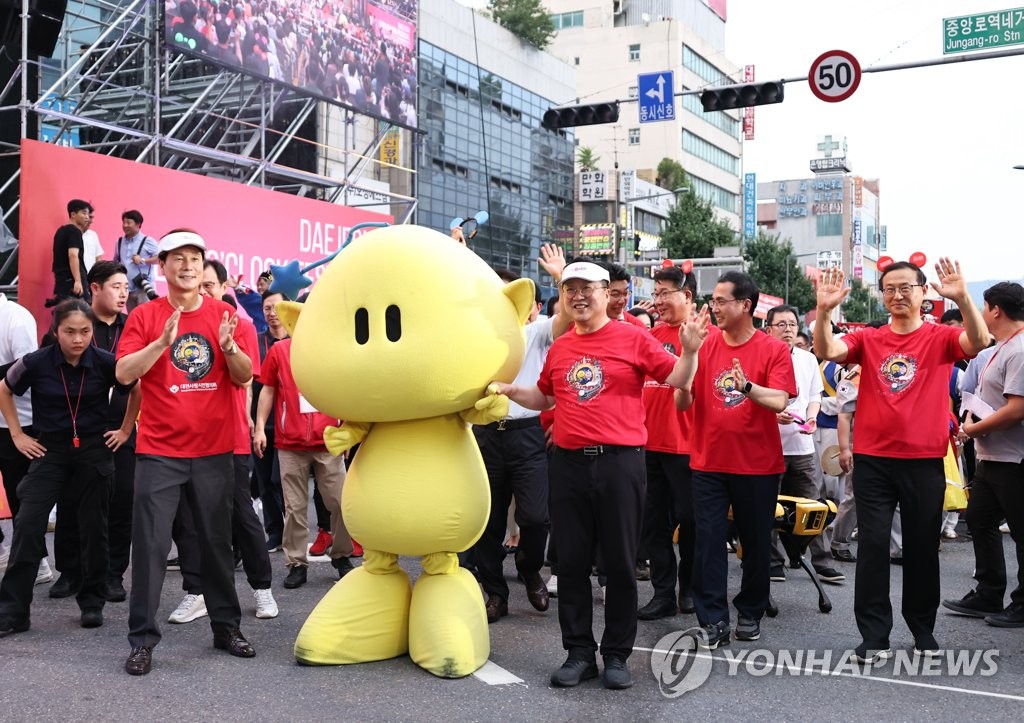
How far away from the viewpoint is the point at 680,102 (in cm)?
6744

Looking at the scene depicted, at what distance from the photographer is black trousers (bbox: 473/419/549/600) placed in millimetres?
6156

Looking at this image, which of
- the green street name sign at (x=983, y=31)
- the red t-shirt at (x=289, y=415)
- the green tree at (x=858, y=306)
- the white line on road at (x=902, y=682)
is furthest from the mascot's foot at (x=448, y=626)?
the green tree at (x=858, y=306)

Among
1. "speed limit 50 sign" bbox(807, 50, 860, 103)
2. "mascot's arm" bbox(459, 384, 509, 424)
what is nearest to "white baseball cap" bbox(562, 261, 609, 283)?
"mascot's arm" bbox(459, 384, 509, 424)

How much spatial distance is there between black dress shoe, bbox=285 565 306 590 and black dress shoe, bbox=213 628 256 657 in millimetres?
1451

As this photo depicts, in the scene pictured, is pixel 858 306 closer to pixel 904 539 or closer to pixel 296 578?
pixel 296 578

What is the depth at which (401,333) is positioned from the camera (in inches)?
190

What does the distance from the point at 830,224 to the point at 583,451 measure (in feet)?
351

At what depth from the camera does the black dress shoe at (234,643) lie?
517 cm

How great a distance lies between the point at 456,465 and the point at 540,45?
44.5 meters

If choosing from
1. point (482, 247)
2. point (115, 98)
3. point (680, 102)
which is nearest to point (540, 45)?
point (482, 247)

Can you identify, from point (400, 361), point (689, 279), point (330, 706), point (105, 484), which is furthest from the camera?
point (689, 279)

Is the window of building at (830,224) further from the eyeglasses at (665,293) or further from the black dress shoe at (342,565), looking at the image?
the black dress shoe at (342,565)

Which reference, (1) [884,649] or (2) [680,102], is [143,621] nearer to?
(1) [884,649]

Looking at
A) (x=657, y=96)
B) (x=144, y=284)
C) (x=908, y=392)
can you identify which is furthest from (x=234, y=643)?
(x=657, y=96)
